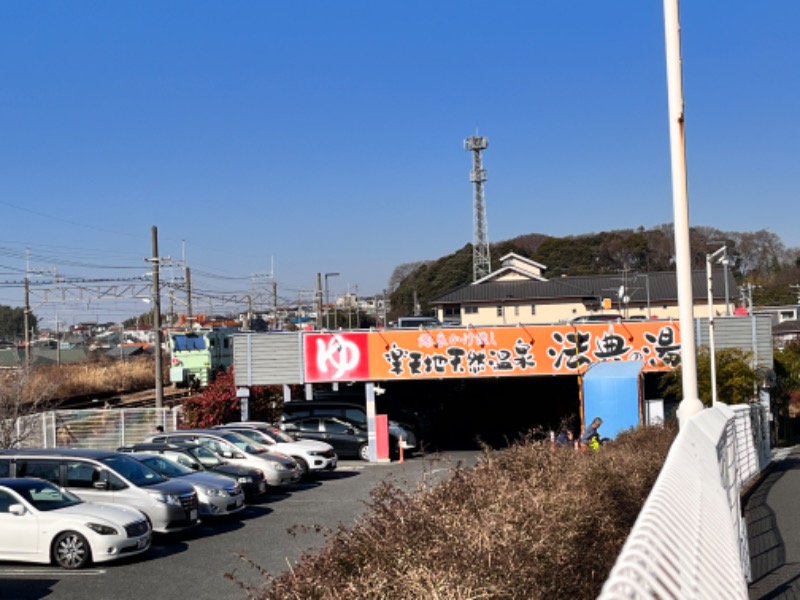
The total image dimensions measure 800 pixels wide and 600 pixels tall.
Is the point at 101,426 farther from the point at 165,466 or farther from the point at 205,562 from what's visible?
the point at 205,562

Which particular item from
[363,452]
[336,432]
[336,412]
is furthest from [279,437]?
[336,412]

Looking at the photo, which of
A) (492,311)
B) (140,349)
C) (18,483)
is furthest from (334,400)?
(140,349)

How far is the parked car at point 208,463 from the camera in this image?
69.2ft

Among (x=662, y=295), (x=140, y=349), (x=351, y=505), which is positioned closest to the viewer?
(x=351, y=505)

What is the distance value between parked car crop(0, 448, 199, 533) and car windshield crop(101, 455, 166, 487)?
2 cm

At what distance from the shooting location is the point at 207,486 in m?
18.3

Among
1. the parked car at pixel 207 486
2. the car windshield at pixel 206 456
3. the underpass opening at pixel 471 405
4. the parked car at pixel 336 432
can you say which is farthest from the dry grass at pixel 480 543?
the underpass opening at pixel 471 405

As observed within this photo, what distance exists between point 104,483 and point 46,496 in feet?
6.72

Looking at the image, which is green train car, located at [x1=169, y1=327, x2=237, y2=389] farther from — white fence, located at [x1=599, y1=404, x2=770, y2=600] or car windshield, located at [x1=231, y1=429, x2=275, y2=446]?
white fence, located at [x1=599, y1=404, x2=770, y2=600]

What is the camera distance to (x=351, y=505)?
68.7 feet

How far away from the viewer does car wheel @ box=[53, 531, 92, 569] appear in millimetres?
13801

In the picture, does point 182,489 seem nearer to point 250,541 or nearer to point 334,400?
point 250,541

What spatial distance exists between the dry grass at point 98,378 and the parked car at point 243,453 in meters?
25.9

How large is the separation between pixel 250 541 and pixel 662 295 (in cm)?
5650
